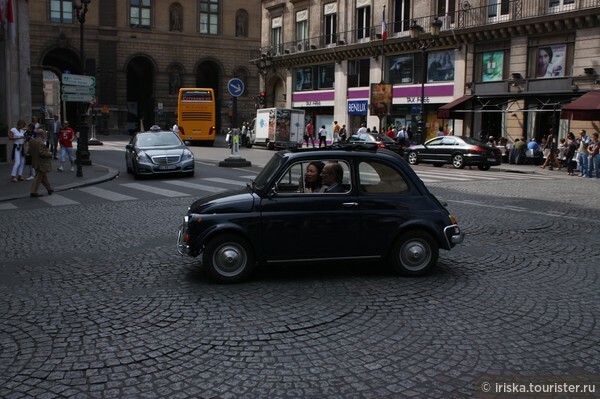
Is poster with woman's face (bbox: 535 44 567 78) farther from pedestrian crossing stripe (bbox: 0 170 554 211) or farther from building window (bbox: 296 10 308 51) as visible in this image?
building window (bbox: 296 10 308 51)

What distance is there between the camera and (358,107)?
42062 mm

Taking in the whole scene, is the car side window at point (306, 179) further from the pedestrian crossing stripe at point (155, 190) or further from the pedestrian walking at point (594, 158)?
the pedestrian walking at point (594, 158)

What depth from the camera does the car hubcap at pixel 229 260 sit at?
6.43m

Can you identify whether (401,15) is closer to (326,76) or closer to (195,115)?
(326,76)

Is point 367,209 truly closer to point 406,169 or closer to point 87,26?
point 406,169

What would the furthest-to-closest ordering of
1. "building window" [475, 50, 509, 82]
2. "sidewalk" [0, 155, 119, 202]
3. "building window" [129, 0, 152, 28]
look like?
1. "building window" [129, 0, 152, 28]
2. "building window" [475, 50, 509, 82]
3. "sidewalk" [0, 155, 119, 202]

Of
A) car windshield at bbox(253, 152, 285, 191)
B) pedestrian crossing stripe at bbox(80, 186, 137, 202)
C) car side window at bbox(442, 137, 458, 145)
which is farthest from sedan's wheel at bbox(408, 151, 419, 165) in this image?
car windshield at bbox(253, 152, 285, 191)

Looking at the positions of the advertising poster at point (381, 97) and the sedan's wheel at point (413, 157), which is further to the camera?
the advertising poster at point (381, 97)

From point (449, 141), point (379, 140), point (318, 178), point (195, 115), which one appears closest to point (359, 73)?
point (195, 115)

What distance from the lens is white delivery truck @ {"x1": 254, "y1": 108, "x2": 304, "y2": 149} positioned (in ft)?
125

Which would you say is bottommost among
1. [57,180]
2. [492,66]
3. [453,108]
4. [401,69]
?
[57,180]

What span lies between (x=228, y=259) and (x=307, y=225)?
0.94 meters

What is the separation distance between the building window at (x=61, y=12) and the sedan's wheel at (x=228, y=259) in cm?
5652

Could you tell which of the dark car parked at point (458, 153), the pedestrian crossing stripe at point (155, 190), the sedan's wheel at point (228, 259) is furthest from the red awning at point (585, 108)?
the sedan's wheel at point (228, 259)
